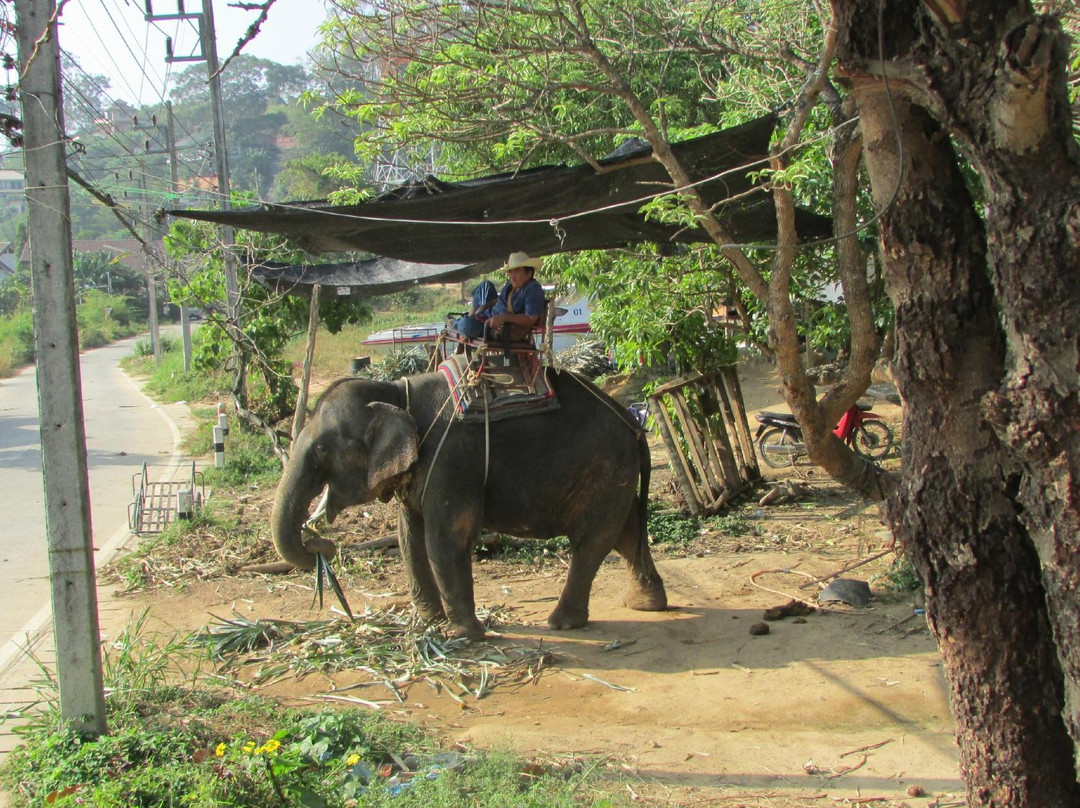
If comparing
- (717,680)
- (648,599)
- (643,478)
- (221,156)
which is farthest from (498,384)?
(221,156)

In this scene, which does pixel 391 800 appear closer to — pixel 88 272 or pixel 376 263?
pixel 376 263

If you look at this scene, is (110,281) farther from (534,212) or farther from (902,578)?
(902,578)

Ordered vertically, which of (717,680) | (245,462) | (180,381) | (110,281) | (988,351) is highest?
(110,281)

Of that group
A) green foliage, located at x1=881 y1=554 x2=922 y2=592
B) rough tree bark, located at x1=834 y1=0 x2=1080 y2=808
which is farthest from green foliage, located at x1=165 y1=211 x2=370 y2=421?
rough tree bark, located at x1=834 y1=0 x2=1080 y2=808

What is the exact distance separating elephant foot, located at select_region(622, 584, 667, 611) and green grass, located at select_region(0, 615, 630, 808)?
2.63 metres

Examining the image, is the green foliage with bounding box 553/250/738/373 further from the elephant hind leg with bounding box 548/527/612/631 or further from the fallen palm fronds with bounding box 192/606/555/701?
the fallen palm fronds with bounding box 192/606/555/701

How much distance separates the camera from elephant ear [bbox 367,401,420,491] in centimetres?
720

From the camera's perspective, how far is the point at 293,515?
7086 millimetres

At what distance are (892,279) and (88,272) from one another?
212 feet

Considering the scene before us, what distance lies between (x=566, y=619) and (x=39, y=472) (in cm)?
1048

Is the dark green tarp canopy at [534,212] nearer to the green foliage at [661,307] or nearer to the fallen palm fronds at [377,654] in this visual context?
the green foliage at [661,307]

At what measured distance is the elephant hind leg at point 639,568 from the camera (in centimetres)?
800

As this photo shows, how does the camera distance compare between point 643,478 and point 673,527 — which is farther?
point 673,527

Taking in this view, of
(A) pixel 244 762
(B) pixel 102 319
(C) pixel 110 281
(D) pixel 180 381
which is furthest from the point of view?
(C) pixel 110 281
